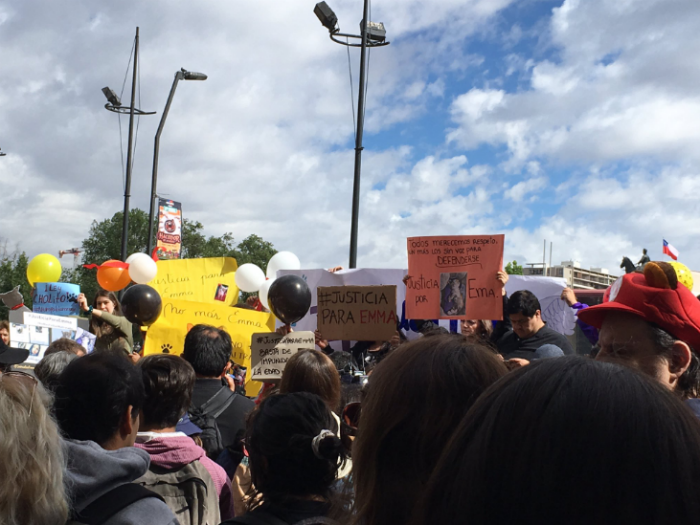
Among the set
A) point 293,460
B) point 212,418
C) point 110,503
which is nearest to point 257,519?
point 293,460

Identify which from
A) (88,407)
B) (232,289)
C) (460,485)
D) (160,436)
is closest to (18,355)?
(160,436)

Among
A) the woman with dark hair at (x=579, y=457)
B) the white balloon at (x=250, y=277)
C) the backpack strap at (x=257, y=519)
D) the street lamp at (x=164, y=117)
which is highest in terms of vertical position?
the street lamp at (x=164, y=117)

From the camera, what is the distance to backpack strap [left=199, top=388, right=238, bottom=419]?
3945 mm

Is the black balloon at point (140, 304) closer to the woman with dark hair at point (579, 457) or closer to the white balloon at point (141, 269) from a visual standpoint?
the white balloon at point (141, 269)

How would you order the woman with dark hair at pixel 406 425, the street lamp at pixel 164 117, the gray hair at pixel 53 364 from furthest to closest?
the street lamp at pixel 164 117, the gray hair at pixel 53 364, the woman with dark hair at pixel 406 425

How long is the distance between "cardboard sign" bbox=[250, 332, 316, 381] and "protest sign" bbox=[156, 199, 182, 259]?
470 inches

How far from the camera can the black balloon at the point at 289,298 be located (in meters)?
6.15

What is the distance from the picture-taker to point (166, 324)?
8.03 m

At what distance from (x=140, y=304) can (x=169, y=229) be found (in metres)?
11.0

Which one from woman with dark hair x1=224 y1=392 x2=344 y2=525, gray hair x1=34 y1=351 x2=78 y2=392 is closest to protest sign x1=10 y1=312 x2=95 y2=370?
gray hair x1=34 y1=351 x2=78 y2=392

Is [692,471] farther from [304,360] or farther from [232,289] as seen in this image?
[232,289]

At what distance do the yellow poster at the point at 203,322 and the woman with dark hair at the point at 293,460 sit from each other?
5.70 m

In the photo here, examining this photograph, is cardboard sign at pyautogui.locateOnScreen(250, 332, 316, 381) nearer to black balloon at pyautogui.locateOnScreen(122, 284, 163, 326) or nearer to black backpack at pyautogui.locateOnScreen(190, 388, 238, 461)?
black backpack at pyautogui.locateOnScreen(190, 388, 238, 461)

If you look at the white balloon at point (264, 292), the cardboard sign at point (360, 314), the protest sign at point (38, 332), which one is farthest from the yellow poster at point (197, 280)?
the cardboard sign at point (360, 314)
